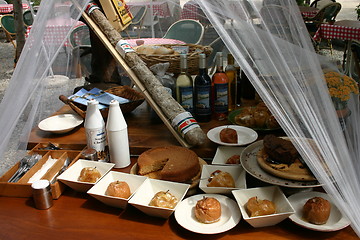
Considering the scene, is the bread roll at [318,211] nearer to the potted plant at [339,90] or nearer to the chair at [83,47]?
the potted plant at [339,90]

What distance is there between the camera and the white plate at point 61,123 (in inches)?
63.1

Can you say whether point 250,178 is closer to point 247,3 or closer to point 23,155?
point 247,3

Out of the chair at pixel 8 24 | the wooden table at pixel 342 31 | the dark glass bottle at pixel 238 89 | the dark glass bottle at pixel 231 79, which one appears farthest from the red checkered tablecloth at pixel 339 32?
the chair at pixel 8 24

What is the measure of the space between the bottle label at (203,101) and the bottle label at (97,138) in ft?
1.65

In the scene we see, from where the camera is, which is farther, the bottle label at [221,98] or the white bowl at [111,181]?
the bottle label at [221,98]

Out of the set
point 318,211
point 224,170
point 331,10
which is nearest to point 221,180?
point 224,170

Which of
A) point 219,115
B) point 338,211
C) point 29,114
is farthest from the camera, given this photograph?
point 219,115

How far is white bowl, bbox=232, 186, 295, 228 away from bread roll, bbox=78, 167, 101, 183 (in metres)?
0.49

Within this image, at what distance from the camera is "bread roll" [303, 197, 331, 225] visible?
960 mm

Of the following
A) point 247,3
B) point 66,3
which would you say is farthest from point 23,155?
point 247,3

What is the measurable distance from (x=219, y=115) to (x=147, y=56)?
1.69 ft

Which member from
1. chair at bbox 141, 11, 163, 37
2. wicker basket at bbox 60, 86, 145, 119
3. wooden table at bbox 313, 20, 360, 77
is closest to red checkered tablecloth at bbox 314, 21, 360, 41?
wooden table at bbox 313, 20, 360, 77

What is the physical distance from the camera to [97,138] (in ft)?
4.40

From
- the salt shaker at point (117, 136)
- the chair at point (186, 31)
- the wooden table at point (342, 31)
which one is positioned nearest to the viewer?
the salt shaker at point (117, 136)
